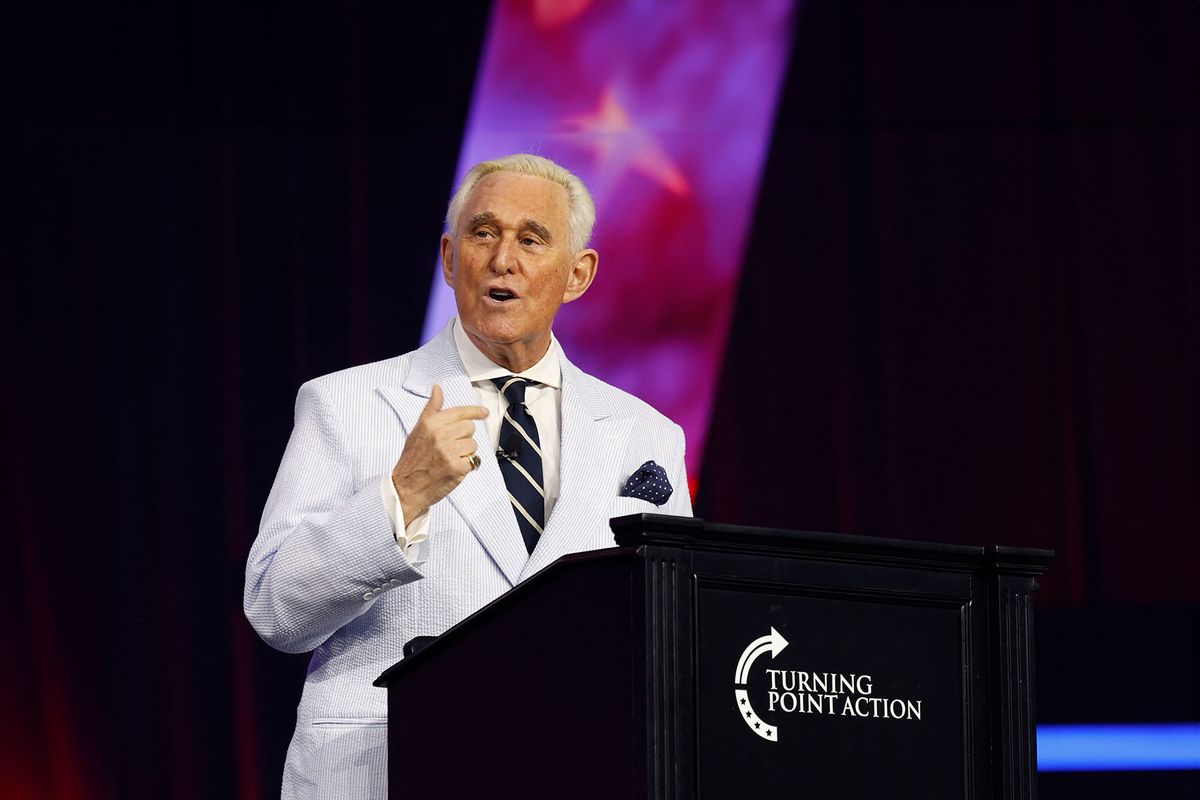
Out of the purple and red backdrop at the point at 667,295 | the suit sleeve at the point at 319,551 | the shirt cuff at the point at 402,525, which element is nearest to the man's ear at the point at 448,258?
the suit sleeve at the point at 319,551

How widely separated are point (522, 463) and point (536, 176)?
17.7 inches

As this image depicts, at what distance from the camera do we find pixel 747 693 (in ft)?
4.65

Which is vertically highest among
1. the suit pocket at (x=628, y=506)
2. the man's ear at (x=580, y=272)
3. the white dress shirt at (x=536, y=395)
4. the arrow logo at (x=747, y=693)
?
the man's ear at (x=580, y=272)

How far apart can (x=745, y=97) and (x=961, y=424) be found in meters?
1.07

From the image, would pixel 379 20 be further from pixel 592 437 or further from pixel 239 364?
pixel 592 437

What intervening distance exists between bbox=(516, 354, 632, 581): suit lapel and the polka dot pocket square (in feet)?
0.07

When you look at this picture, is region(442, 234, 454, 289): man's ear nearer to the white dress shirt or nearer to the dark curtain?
the white dress shirt

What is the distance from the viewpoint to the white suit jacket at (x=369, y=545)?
187 centimetres

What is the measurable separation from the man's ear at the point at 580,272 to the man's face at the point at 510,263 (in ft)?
0.22

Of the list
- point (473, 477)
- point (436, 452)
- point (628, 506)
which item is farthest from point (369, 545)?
point (628, 506)

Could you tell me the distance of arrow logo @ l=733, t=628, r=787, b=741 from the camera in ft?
4.63

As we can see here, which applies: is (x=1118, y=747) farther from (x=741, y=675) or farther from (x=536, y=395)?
(x=741, y=675)

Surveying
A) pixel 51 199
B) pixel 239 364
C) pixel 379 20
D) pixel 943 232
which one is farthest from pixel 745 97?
pixel 51 199

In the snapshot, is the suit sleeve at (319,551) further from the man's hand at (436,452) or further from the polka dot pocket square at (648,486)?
the polka dot pocket square at (648,486)
